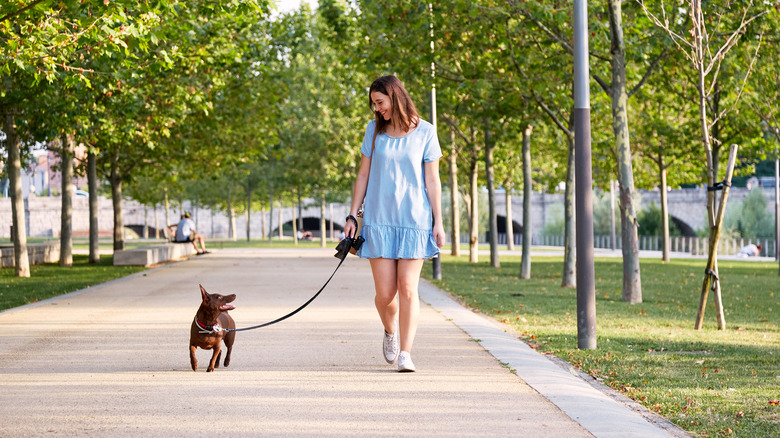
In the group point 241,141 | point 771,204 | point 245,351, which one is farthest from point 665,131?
point 771,204

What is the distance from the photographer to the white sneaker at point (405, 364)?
7.11m

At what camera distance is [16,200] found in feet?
69.4

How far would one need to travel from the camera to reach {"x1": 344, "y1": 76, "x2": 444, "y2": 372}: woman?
6.87m

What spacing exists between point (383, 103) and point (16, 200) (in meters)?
16.4

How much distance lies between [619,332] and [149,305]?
6396 millimetres

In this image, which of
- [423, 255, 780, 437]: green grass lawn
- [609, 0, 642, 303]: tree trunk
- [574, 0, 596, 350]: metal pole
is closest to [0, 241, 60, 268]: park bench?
[423, 255, 780, 437]: green grass lawn

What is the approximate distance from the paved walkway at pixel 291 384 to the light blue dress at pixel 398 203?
922mm

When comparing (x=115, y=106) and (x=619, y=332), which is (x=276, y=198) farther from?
(x=619, y=332)

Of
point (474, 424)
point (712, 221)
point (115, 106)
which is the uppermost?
point (115, 106)

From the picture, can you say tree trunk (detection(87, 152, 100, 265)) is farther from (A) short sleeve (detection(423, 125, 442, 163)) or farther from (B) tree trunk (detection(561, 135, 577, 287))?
(A) short sleeve (detection(423, 125, 442, 163))

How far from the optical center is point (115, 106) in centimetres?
1936

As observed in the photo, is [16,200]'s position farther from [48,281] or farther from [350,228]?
[350,228]

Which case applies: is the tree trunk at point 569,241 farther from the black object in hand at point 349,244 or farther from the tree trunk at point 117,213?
the tree trunk at point 117,213

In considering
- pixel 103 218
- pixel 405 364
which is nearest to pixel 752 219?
pixel 405 364
